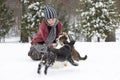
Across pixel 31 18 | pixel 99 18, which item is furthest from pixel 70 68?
pixel 31 18


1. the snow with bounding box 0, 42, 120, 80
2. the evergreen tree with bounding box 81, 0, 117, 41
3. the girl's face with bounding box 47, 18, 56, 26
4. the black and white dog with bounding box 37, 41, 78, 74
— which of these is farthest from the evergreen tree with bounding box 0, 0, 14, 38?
the black and white dog with bounding box 37, 41, 78, 74

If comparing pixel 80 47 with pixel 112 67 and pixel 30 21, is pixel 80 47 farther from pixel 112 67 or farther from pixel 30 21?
pixel 30 21

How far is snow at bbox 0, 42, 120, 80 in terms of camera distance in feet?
15.8

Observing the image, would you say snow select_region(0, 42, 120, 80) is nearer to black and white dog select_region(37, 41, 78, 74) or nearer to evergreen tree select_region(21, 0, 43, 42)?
black and white dog select_region(37, 41, 78, 74)

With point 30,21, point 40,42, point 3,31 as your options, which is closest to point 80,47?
point 40,42

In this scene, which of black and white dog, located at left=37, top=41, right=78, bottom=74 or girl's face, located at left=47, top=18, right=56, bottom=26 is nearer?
black and white dog, located at left=37, top=41, right=78, bottom=74

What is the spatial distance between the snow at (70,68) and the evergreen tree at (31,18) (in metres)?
16.2

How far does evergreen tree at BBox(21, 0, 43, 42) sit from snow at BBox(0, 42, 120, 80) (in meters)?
16.2

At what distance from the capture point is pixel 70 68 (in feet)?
17.6

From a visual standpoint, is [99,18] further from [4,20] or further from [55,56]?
[55,56]

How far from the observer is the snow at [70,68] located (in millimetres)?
4812

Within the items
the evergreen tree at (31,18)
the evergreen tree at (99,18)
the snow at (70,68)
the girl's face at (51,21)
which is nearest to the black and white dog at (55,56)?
the snow at (70,68)

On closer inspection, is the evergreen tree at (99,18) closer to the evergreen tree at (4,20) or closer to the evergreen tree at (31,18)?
the evergreen tree at (31,18)

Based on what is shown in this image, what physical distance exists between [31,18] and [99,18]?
4953 mm
